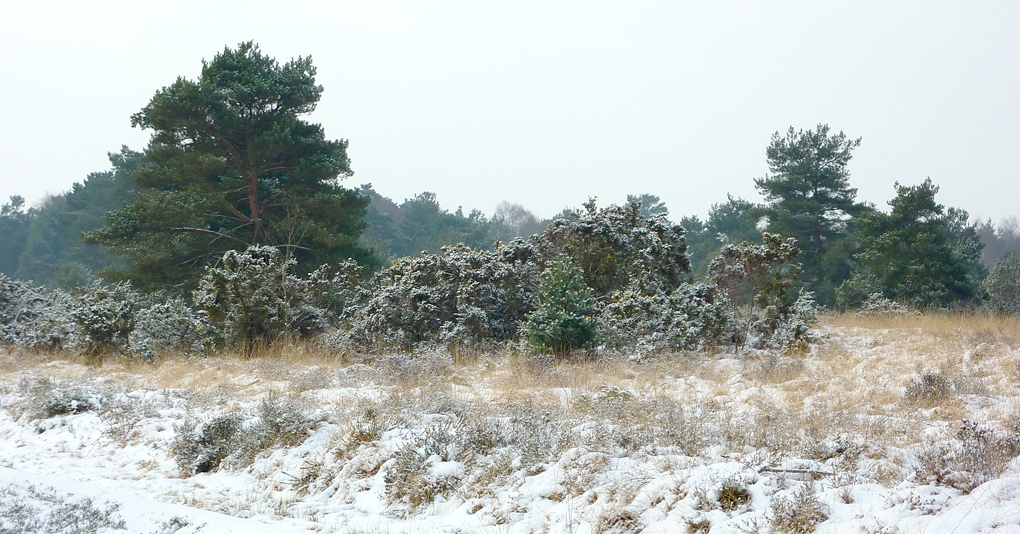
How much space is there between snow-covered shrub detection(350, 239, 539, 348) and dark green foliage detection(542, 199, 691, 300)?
1.01 meters

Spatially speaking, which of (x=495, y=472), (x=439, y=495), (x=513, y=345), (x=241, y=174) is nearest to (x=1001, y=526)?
(x=495, y=472)

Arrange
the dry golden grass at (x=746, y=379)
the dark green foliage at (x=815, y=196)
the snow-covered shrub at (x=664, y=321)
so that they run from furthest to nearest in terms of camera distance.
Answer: the dark green foliage at (x=815, y=196) < the snow-covered shrub at (x=664, y=321) < the dry golden grass at (x=746, y=379)

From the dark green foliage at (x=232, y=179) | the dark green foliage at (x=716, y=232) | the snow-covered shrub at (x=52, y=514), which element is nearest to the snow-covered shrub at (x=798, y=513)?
the snow-covered shrub at (x=52, y=514)

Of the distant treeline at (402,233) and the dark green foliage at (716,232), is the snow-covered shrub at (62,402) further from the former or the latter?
the dark green foliage at (716,232)

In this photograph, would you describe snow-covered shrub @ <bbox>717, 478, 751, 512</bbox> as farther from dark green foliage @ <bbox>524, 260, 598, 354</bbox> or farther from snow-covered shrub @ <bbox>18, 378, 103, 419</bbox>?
snow-covered shrub @ <bbox>18, 378, 103, 419</bbox>

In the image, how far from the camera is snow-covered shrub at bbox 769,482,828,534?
3.51m

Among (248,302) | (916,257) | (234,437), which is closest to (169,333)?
(248,302)

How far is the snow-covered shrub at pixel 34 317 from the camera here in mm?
14102

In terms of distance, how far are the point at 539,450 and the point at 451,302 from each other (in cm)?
773

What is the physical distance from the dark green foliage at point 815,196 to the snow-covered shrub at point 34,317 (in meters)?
25.9

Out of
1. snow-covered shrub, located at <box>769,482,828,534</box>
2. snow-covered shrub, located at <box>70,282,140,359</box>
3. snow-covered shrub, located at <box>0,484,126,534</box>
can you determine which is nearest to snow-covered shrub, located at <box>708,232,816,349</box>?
snow-covered shrub, located at <box>769,482,828,534</box>

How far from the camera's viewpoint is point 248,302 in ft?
41.1

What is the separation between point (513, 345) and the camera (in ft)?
36.0

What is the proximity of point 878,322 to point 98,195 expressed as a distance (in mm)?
46678
